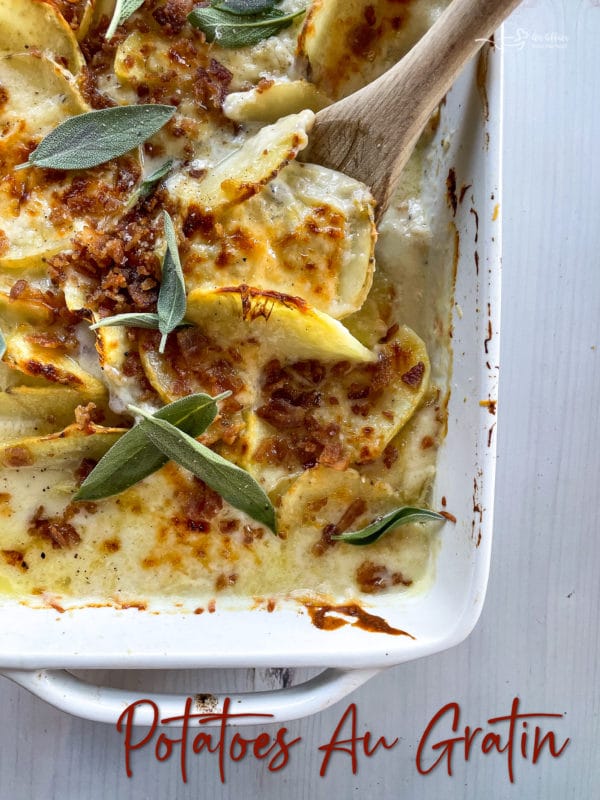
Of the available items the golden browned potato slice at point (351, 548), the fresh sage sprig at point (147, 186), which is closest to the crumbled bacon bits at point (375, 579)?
the golden browned potato slice at point (351, 548)

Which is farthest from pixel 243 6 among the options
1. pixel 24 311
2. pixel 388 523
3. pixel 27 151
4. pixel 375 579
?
pixel 375 579

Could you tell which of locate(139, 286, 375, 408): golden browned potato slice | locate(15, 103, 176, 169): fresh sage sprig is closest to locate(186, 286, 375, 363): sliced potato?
locate(139, 286, 375, 408): golden browned potato slice

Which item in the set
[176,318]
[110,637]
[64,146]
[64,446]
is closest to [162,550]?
[110,637]

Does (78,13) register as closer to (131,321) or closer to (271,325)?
(131,321)

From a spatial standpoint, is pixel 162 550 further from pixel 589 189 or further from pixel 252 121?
pixel 589 189

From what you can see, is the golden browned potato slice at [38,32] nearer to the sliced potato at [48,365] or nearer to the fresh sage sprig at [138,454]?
the sliced potato at [48,365]

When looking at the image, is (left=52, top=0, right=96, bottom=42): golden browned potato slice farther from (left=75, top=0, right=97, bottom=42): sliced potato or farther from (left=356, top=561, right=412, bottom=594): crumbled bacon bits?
(left=356, top=561, right=412, bottom=594): crumbled bacon bits
